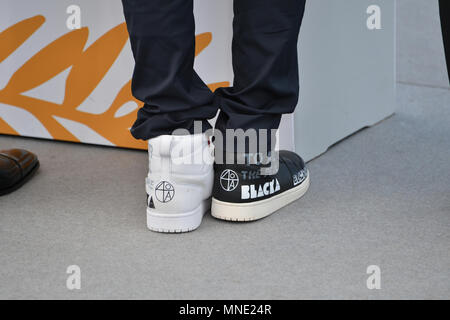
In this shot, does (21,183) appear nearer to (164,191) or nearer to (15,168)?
(15,168)

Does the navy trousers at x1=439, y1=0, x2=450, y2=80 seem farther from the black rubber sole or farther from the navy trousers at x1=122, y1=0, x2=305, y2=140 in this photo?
the black rubber sole

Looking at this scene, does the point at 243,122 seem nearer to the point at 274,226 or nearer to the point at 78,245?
the point at 274,226

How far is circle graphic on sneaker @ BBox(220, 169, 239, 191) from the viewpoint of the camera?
1057 mm

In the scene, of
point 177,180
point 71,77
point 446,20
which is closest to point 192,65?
point 177,180

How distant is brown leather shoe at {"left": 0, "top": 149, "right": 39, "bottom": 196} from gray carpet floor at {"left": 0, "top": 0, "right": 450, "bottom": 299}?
0.07ft

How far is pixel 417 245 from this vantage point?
0.98 meters

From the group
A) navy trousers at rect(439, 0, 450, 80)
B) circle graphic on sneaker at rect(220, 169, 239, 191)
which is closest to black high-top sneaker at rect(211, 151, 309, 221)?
circle graphic on sneaker at rect(220, 169, 239, 191)

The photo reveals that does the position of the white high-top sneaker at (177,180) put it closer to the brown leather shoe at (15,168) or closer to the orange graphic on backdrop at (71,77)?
the brown leather shoe at (15,168)

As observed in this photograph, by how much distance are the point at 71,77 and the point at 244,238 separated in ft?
2.29

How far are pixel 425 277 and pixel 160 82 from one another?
485mm

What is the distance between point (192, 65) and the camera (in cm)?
100
